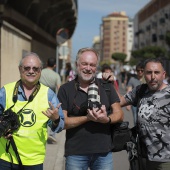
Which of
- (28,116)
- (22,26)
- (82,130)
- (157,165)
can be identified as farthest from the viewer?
(22,26)

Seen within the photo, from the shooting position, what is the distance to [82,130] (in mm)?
3703

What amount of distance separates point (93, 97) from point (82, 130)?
0.34 meters

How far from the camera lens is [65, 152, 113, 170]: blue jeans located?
12.2ft

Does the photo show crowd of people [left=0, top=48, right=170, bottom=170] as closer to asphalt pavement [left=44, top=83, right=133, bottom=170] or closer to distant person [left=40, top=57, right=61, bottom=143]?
asphalt pavement [left=44, top=83, right=133, bottom=170]

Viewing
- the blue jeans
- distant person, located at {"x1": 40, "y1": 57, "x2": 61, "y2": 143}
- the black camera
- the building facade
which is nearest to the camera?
the black camera

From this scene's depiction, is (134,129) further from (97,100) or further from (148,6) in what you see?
(148,6)

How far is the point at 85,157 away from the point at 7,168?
0.68 meters

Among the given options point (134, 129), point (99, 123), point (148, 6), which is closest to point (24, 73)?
point (99, 123)

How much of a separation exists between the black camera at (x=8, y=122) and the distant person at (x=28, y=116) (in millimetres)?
12

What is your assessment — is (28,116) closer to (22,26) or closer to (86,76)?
(86,76)

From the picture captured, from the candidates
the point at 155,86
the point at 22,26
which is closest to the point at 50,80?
the point at 155,86

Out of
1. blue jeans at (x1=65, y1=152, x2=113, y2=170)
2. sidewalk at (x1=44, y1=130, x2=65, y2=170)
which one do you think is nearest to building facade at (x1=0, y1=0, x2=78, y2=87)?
sidewalk at (x1=44, y1=130, x2=65, y2=170)

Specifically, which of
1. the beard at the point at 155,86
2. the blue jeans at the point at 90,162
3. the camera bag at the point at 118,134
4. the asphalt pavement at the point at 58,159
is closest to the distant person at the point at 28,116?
the blue jeans at the point at 90,162

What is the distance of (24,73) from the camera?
370cm
